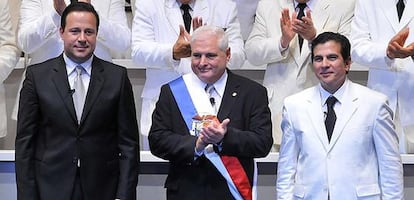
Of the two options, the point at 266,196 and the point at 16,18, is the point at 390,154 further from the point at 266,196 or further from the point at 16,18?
the point at 16,18

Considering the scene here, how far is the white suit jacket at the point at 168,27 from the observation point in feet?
13.3

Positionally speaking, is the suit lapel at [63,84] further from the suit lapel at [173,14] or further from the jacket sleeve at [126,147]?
the suit lapel at [173,14]

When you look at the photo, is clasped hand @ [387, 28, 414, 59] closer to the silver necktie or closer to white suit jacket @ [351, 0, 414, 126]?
white suit jacket @ [351, 0, 414, 126]

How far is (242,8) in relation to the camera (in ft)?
15.9

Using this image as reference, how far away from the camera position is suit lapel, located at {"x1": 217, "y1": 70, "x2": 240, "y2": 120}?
328cm

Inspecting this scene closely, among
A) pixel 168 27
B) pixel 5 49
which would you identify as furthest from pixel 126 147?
pixel 5 49

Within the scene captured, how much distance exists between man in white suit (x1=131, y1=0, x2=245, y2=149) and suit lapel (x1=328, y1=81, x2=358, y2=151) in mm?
840

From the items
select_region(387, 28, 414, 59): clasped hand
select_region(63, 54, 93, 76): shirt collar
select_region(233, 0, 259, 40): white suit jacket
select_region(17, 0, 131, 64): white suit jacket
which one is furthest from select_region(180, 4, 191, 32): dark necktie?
select_region(387, 28, 414, 59): clasped hand

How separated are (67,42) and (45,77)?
0.17 meters

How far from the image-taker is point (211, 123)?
3.17 meters

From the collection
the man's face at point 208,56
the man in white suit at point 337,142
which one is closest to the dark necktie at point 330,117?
the man in white suit at point 337,142

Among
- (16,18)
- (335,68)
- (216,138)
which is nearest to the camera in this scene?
(216,138)

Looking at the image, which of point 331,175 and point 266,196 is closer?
point 331,175

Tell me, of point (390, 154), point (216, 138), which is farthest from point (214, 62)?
point (390, 154)
